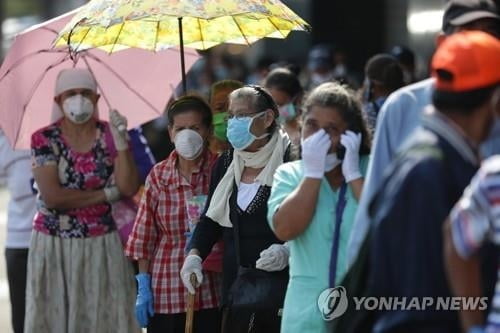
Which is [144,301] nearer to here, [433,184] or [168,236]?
[168,236]

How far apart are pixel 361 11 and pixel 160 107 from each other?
12.8 meters

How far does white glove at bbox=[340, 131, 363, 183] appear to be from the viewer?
4.86 meters

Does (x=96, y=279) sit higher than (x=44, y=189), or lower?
lower

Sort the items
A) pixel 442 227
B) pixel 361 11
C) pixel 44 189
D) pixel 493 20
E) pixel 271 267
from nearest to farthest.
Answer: pixel 442 227
pixel 493 20
pixel 271 267
pixel 44 189
pixel 361 11

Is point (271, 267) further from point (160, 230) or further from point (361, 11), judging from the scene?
point (361, 11)

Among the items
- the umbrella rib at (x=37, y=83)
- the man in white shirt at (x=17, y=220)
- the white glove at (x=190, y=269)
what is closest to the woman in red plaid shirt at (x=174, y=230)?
the white glove at (x=190, y=269)

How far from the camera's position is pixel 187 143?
6.37 m

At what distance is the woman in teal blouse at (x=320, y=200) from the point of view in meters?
4.86

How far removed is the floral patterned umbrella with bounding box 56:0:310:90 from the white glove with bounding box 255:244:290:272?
1.08 m

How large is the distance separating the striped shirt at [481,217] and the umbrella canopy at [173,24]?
2640mm

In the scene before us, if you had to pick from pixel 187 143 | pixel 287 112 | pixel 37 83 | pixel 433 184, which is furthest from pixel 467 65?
pixel 287 112

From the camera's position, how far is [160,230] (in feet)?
21.4

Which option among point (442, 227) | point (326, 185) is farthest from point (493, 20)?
point (442, 227)

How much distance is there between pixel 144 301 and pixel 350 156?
1.92m
